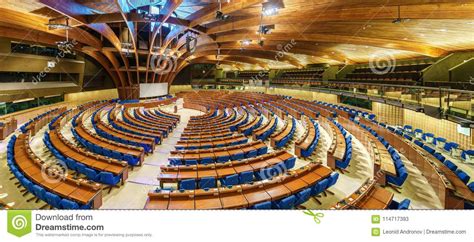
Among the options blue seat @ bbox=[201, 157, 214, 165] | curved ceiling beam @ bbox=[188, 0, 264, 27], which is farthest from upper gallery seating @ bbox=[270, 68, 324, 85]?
blue seat @ bbox=[201, 157, 214, 165]

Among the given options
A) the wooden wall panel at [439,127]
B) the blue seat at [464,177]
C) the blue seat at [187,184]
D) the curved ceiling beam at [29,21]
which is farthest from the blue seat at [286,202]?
the curved ceiling beam at [29,21]

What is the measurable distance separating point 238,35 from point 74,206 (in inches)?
665

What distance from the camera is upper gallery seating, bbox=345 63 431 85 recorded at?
63.8ft

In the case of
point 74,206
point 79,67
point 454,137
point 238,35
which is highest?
point 238,35

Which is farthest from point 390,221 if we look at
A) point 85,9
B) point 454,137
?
point 85,9

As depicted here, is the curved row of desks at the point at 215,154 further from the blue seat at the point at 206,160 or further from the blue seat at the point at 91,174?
the blue seat at the point at 91,174

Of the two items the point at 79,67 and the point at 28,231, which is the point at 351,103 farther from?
the point at 79,67

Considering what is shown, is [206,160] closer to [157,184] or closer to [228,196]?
[157,184]

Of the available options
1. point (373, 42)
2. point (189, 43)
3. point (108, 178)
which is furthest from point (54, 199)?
point (373, 42)

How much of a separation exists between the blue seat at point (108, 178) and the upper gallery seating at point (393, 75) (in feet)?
75.1

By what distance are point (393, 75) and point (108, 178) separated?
2636 cm

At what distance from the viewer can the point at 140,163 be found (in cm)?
947

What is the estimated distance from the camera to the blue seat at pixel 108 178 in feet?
23.8

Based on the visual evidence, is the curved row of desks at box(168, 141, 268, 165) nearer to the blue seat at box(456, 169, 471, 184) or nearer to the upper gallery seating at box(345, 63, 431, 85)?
the blue seat at box(456, 169, 471, 184)
